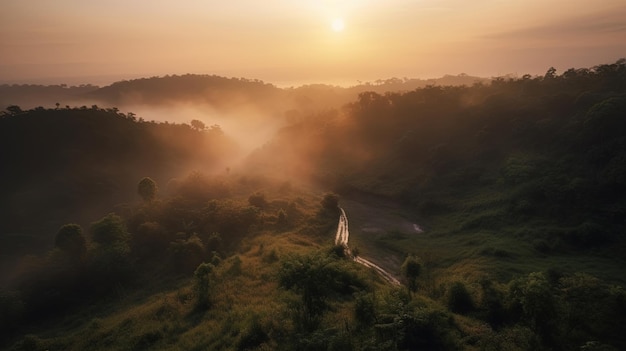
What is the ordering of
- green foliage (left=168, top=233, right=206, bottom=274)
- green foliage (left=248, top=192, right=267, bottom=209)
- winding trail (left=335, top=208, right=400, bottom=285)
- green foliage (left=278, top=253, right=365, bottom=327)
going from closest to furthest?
green foliage (left=278, top=253, right=365, bottom=327), winding trail (left=335, top=208, right=400, bottom=285), green foliage (left=168, top=233, right=206, bottom=274), green foliage (left=248, top=192, right=267, bottom=209)

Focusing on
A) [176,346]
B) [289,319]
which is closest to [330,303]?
[289,319]

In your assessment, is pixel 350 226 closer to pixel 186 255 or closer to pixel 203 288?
pixel 186 255

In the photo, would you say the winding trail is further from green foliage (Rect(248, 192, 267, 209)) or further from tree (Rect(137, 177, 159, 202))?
tree (Rect(137, 177, 159, 202))

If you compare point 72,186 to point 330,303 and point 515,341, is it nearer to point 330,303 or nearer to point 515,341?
point 330,303

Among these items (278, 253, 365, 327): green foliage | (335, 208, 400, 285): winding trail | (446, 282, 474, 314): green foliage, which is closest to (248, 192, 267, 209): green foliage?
(335, 208, 400, 285): winding trail

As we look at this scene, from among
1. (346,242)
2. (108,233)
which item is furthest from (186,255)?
(346,242)

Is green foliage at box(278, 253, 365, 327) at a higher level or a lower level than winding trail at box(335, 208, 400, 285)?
→ higher

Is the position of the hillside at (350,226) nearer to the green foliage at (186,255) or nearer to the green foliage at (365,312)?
the green foliage at (365,312)
